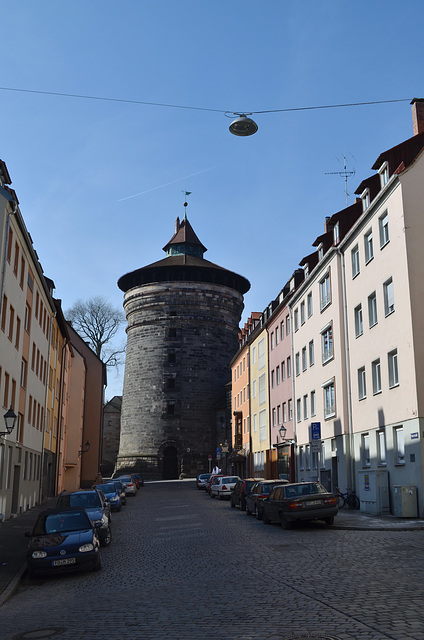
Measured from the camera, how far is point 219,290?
249 feet

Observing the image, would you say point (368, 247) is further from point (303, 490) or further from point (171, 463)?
point (171, 463)

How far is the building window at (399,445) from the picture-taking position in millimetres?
23656

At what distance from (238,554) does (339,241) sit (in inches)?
776

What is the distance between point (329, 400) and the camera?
33094 mm

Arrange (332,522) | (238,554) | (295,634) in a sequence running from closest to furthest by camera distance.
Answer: (295,634)
(238,554)
(332,522)

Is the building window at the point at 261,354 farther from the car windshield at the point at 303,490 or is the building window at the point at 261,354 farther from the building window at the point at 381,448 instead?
the car windshield at the point at 303,490

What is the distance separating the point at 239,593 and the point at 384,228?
18.4m

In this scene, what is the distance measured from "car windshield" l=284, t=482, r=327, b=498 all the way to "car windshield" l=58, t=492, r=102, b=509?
588 cm

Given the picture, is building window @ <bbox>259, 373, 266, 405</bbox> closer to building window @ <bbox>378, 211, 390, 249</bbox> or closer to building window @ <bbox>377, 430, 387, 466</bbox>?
building window @ <bbox>377, 430, 387, 466</bbox>

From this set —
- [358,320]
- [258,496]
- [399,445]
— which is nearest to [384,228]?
[358,320]

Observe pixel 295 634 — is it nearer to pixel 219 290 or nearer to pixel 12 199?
pixel 12 199

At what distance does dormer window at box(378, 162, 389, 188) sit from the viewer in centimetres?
2619

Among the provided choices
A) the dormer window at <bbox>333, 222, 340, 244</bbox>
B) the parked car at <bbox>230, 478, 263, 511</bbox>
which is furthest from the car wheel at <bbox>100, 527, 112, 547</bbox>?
the dormer window at <bbox>333, 222, 340, 244</bbox>

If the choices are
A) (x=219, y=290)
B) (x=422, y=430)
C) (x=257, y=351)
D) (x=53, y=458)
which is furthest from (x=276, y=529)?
(x=219, y=290)
